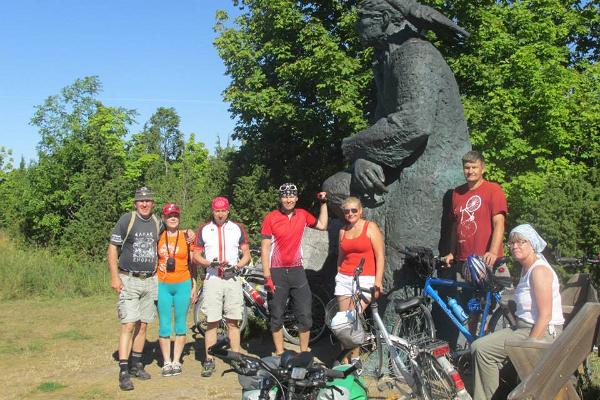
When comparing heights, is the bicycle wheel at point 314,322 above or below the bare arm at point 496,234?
below

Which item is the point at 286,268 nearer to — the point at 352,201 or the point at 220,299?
the point at 220,299

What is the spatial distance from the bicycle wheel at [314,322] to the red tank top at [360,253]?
199 cm

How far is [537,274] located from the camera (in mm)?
3953

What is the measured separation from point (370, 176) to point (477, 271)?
136 cm

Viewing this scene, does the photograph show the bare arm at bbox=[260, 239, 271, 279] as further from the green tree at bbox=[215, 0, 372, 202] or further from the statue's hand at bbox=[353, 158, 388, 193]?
the green tree at bbox=[215, 0, 372, 202]

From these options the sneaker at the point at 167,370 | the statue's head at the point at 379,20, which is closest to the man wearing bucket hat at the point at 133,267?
the sneaker at the point at 167,370

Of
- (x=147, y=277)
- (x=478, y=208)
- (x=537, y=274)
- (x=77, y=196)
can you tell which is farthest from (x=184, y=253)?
(x=77, y=196)

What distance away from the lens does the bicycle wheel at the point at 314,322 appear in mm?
7406

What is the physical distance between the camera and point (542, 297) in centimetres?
389

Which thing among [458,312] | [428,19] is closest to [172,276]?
[458,312]

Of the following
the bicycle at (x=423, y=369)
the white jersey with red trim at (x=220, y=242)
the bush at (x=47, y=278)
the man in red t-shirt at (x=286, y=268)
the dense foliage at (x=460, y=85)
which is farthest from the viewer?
the dense foliage at (x=460, y=85)

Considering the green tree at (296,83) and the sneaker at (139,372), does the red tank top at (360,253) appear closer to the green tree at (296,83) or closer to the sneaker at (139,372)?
the sneaker at (139,372)

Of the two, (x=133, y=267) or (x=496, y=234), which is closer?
(x=496, y=234)

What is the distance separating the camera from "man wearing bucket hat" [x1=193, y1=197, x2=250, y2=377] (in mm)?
6277
